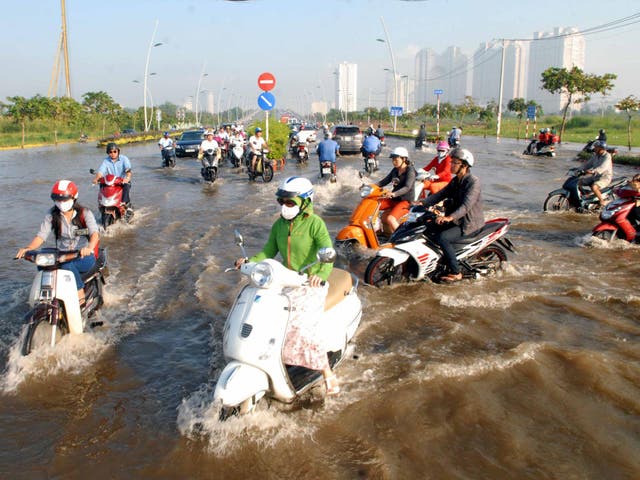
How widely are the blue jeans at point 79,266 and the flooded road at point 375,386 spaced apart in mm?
590

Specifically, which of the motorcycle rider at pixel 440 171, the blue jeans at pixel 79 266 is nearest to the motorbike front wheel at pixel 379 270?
the blue jeans at pixel 79 266

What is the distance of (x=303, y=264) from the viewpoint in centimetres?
441

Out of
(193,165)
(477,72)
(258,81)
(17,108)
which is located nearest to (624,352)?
(258,81)

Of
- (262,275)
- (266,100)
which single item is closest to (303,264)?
Result: (262,275)

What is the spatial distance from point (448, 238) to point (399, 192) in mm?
1850

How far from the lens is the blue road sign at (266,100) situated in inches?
631

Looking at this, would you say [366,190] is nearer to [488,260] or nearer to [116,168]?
[488,260]

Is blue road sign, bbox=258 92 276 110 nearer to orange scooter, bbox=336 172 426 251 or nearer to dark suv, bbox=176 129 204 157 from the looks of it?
orange scooter, bbox=336 172 426 251

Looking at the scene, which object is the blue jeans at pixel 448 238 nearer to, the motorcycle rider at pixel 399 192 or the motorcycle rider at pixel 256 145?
the motorcycle rider at pixel 399 192

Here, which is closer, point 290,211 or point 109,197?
point 290,211

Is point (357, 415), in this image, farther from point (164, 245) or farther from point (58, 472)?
point (164, 245)

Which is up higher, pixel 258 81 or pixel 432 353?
pixel 258 81

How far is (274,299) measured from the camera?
3.75 meters

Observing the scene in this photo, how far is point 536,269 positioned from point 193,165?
62.9ft
